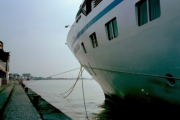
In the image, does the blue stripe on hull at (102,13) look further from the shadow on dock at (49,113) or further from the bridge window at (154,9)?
the shadow on dock at (49,113)

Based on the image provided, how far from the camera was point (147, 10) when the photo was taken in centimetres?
413

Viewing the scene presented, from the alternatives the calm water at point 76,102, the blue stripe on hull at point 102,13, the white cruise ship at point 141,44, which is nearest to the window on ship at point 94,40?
the white cruise ship at point 141,44

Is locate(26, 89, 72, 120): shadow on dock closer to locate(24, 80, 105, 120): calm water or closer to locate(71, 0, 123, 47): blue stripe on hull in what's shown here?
locate(24, 80, 105, 120): calm water

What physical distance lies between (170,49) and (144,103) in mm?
2511

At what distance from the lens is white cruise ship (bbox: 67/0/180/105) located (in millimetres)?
3641

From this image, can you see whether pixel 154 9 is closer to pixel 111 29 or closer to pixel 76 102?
pixel 111 29

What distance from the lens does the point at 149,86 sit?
479cm

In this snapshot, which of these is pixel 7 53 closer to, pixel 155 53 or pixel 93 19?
pixel 93 19

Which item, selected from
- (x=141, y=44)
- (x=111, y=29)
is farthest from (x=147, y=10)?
(x=111, y=29)

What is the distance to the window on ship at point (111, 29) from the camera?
17.6ft

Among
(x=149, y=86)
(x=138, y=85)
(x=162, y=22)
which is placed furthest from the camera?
(x=138, y=85)

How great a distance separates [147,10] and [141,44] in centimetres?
93

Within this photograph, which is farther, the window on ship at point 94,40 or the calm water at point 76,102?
the calm water at point 76,102

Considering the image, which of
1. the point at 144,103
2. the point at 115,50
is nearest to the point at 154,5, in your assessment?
the point at 115,50
